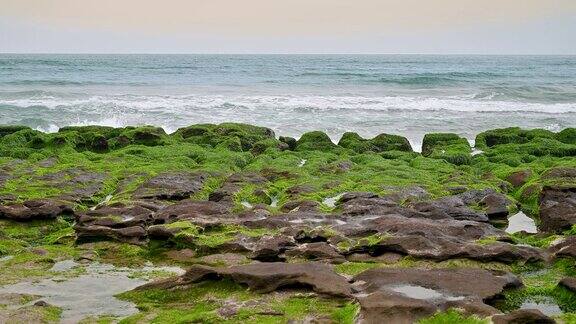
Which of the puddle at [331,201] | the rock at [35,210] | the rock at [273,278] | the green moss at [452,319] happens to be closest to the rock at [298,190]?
the puddle at [331,201]

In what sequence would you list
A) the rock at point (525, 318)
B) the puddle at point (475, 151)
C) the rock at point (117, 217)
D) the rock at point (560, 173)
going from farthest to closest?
the puddle at point (475, 151) → the rock at point (560, 173) → the rock at point (117, 217) → the rock at point (525, 318)

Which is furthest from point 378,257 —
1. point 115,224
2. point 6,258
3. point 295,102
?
point 295,102

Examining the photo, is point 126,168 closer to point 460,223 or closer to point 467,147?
point 460,223

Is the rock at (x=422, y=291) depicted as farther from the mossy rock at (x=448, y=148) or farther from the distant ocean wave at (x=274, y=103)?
the distant ocean wave at (x=274, y=103)

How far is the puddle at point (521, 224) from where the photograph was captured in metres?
14.2

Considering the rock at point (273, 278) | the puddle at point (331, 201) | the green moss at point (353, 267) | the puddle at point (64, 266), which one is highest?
the rock at point (273, 278)

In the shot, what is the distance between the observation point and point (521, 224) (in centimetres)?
1473

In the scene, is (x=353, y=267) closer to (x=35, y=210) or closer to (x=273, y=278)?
(x=273, y=278)

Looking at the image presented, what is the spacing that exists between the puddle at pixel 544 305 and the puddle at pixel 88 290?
5.93m

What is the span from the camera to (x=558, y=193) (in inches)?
583

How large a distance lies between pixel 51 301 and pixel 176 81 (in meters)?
63.3

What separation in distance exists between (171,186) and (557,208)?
10156 millimetres

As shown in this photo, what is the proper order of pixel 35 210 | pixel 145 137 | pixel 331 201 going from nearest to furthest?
pixel 35 210 < pixel 331 201 < pixel 145 137

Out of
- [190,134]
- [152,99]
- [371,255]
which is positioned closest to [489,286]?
[371,255]
